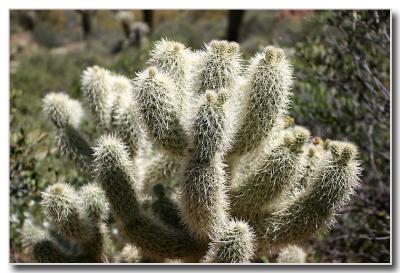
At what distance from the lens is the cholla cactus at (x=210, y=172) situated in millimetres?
2387

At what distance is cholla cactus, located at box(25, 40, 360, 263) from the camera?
94.0 inches

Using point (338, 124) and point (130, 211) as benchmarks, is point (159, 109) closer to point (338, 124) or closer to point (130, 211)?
point (130, 211)

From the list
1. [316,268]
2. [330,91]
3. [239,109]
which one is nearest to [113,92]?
[239,109]

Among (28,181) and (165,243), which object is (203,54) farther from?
(28,181)

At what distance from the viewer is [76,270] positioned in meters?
2.98

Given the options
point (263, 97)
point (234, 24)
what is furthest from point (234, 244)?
point (234, 24)

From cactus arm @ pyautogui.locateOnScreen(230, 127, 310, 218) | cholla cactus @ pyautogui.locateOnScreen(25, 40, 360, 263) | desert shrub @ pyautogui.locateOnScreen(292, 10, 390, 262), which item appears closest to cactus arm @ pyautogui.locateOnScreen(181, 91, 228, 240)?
cholla cactus @ pyautogui.locateOnScreen(25, 40, 360, 263)

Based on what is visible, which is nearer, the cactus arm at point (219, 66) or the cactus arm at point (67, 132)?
the cactus arm at point (219, 66)

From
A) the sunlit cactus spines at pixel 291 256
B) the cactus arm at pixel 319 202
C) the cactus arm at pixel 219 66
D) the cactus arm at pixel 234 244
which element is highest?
the cactus arm at pixel 219 66

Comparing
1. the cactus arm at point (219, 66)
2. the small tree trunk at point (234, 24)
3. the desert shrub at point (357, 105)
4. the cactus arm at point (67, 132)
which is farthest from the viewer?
the small tree trunk at point (234, 24)

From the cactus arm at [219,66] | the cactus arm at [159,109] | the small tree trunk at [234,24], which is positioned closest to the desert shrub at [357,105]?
the cactus arm at [219,66]

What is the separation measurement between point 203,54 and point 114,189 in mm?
735

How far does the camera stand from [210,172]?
2.35 m

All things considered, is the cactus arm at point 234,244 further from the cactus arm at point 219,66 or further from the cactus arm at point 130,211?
the cactus arm at point 219,66
